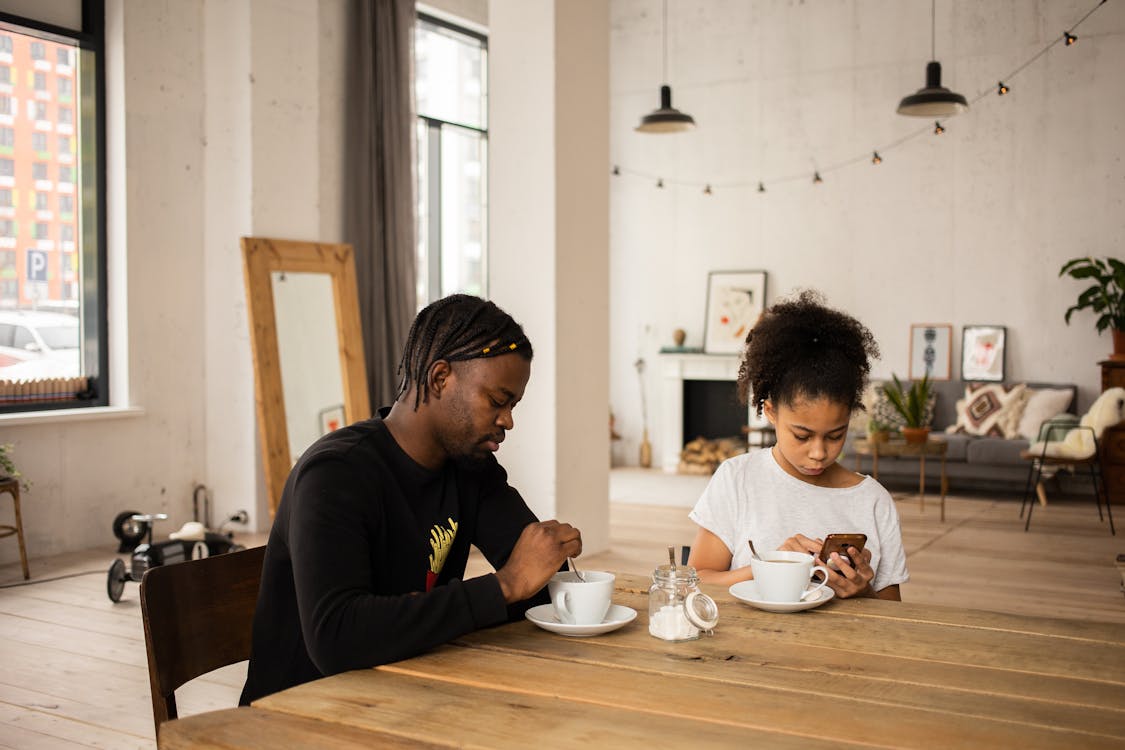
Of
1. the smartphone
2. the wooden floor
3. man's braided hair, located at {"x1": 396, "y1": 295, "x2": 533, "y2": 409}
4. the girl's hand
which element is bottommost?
the wooden floor

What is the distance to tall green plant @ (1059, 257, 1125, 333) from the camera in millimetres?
7734

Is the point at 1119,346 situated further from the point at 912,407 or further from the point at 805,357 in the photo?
the point at 805,357

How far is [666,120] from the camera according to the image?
754 cm

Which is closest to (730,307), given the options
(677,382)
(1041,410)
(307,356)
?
(677,382)

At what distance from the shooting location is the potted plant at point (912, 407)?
23.4 feet

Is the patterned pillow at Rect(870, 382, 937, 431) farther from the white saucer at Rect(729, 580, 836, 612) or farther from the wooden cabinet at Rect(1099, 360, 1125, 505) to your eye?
the white saucer at Rect(729, 580, 836, 612)

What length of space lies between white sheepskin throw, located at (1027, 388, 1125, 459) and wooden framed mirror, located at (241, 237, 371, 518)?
14.0 feet

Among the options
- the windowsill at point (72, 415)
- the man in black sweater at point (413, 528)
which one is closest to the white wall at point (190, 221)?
the windowsill at point (72, 415)

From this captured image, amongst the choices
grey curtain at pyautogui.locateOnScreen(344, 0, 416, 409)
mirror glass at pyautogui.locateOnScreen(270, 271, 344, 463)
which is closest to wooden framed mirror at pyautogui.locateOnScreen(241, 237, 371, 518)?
mirror glass at pyautogui.locateOnScreen(270, 271, 344, 463)

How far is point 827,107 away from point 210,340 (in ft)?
18.2

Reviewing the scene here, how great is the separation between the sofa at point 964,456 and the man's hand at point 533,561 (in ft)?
22.0

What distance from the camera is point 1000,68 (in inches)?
336

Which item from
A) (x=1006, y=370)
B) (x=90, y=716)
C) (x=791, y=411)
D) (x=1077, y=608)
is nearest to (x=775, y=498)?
(x=791, y=411)

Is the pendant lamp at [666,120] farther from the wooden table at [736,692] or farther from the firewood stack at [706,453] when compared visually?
the wooden table at [736,692]
